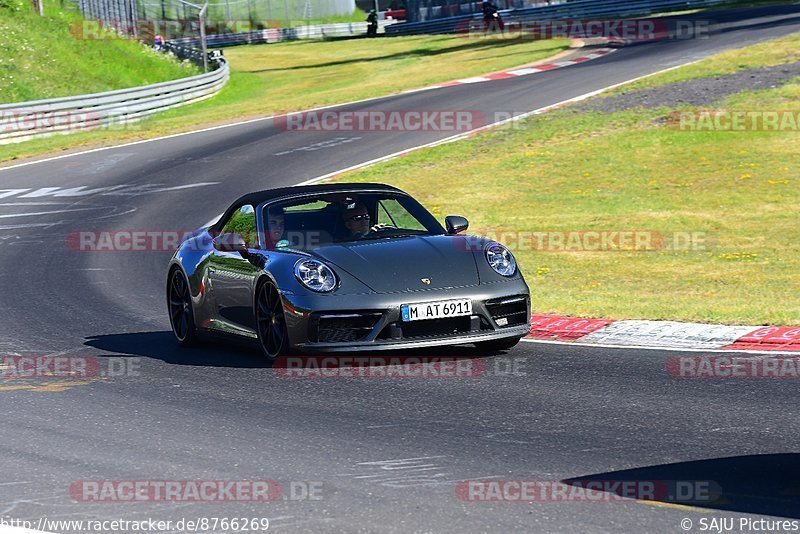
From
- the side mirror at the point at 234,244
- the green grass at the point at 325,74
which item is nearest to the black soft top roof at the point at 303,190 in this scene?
the side mirror at the point at 234,244

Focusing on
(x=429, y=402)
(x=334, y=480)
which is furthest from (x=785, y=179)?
(x=334, y=480)

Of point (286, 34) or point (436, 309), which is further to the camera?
point (286, 34)

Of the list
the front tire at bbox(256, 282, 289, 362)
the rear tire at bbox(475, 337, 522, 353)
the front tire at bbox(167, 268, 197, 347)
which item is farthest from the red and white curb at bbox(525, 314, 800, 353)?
the front tire at bbox(167, 268, 197, 347)

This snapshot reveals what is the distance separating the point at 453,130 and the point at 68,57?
18957 millimetres

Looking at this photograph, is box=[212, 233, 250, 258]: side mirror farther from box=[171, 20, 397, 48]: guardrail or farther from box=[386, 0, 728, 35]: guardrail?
box=[171, 20, 397, 48]: guardrail

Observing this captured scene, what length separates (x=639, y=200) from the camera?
64.4 feet

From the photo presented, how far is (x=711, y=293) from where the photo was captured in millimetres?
12938

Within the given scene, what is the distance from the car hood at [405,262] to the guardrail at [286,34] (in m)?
65.3

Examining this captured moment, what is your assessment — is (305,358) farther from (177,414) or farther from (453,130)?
(453,130)

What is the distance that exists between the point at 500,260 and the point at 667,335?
1.44 meters

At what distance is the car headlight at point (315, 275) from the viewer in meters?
9.14

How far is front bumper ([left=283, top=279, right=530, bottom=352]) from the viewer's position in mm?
8977

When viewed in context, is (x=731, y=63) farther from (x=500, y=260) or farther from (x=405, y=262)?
(x=405, y=262)

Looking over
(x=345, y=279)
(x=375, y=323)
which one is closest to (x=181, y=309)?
(x=345, y=279)
